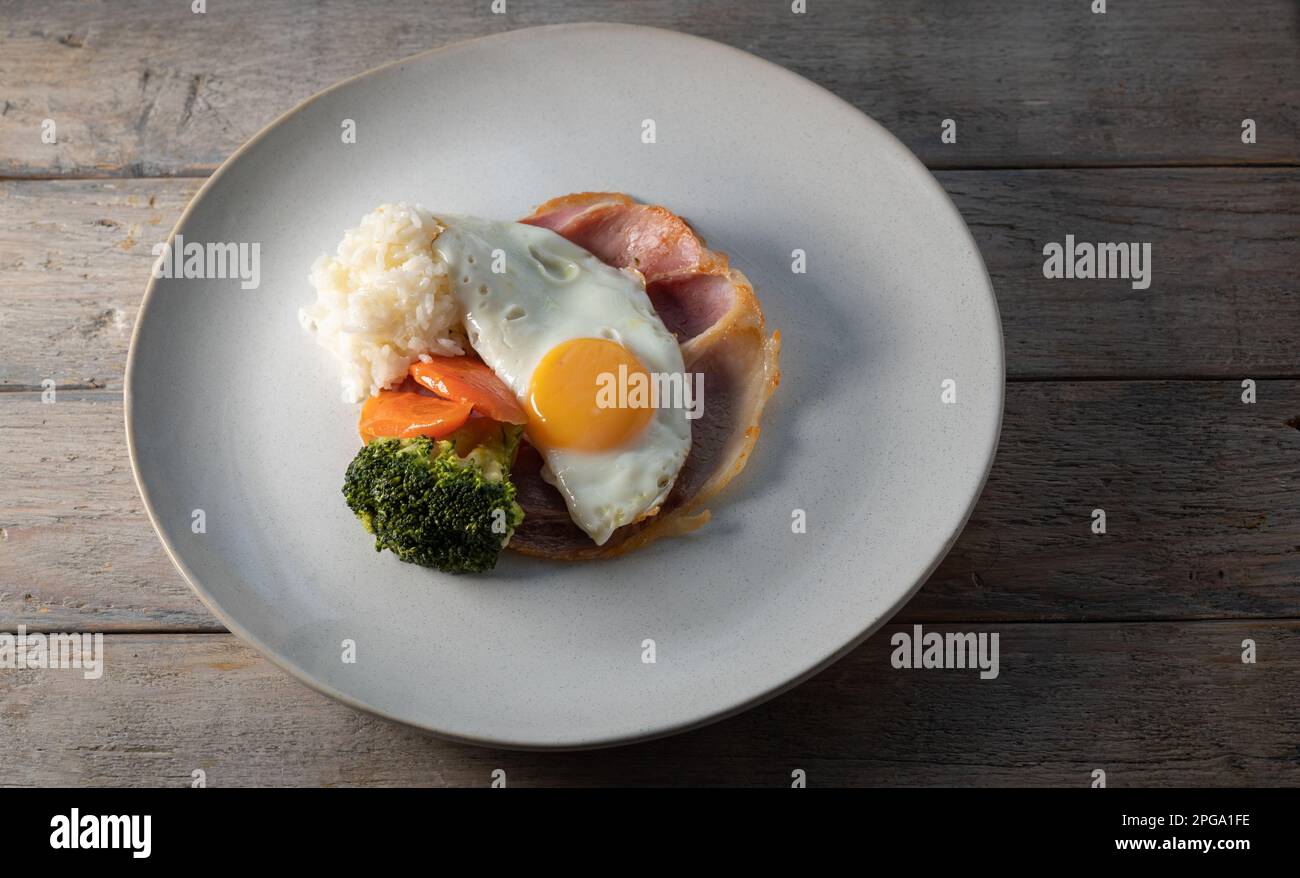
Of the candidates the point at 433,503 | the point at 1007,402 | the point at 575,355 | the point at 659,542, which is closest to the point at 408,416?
the point at 433,503

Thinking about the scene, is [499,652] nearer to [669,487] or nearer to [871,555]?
[669,487]

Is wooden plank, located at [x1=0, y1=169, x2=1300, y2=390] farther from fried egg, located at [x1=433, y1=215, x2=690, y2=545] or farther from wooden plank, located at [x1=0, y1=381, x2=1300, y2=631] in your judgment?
fried egg, located at [x1=433, y1=215, x2=690, y2=545]

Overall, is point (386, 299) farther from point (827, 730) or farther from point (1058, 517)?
point (1058, 517)

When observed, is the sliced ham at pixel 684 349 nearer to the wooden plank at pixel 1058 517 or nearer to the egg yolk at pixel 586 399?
the egg yolk at pixel 586 399

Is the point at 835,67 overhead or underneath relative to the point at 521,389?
overhead

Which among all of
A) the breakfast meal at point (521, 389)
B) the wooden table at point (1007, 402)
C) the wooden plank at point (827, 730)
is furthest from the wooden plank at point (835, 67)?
the wooden plank at point (827, 730)

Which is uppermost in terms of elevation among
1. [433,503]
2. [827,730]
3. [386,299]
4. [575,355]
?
[386,299]

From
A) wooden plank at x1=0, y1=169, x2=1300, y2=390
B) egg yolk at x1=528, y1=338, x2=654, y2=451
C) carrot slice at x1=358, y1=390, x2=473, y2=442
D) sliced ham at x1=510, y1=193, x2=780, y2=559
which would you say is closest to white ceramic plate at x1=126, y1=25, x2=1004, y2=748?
sliced ham at x1=510, y1=193, x2=780, y2=559
